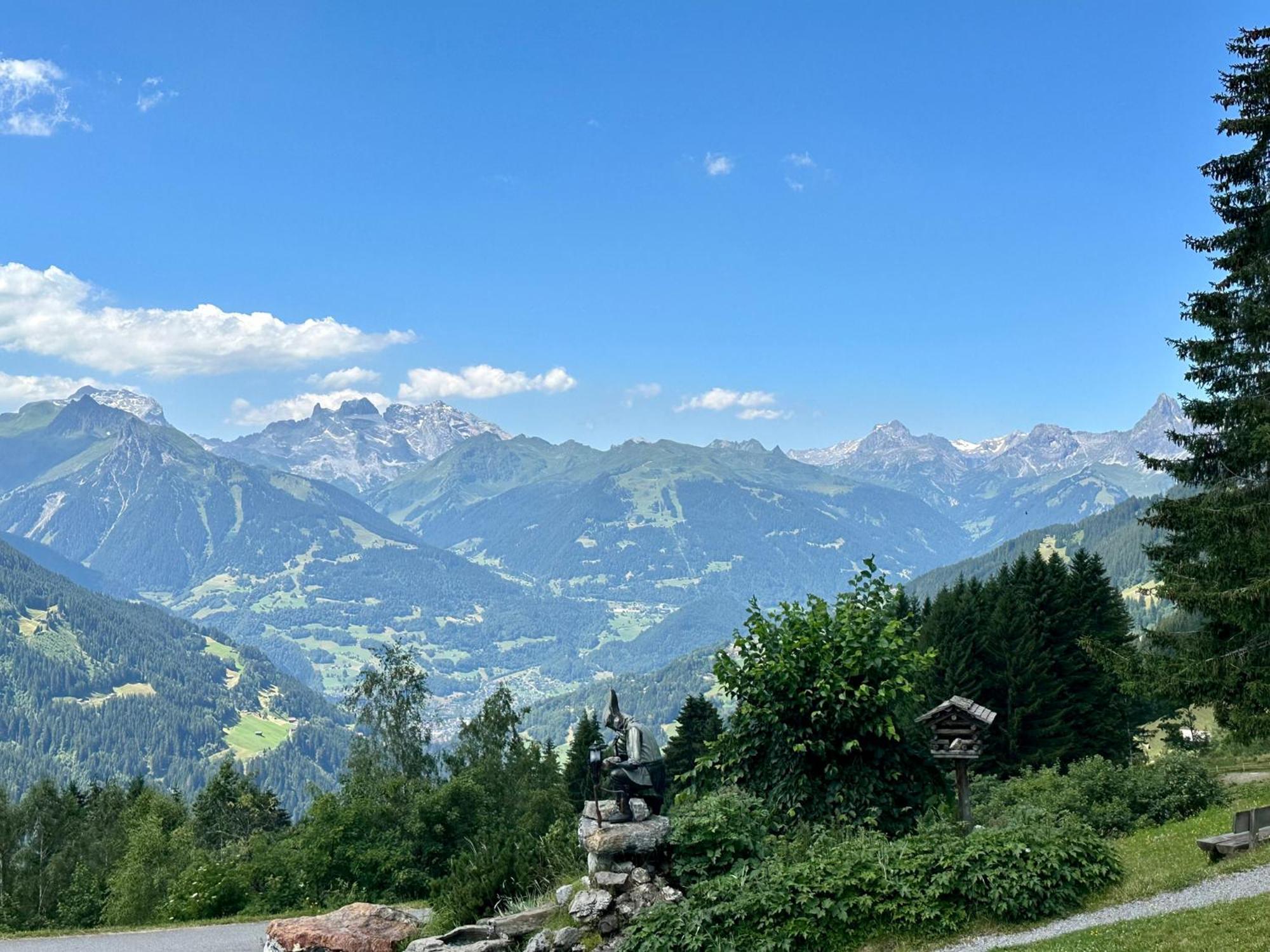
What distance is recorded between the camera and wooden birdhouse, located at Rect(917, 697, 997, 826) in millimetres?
20578

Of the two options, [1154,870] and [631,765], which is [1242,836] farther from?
[631,765]

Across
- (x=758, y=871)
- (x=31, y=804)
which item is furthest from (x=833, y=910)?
(x=31, y=804)

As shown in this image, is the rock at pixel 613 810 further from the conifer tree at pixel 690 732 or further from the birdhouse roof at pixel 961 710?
the conifer tree at pixel 690 732

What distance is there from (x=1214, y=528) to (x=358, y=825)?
104 ft

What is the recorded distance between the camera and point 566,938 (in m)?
15.4

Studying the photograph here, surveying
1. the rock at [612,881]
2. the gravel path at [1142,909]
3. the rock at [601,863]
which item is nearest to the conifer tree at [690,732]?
the rock at [601,863]

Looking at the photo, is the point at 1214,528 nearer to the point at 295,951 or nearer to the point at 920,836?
the point at 920,836

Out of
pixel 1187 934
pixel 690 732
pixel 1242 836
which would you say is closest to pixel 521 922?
pixel 1187 934

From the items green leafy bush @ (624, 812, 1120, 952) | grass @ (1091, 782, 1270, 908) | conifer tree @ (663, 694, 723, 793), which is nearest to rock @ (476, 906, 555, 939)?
green leafy bush @ (624, 812, 1120, 952)

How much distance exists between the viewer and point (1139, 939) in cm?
1225

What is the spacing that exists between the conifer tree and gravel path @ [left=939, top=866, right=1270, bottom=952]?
174 ft

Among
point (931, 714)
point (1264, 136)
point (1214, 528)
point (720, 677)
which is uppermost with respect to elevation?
point (1264, 136)

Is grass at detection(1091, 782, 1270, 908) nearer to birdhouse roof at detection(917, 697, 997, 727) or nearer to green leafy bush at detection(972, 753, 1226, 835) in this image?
green leafy bush at detection(972, 753, 1226, 835)

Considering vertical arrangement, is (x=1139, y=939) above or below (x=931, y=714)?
below
